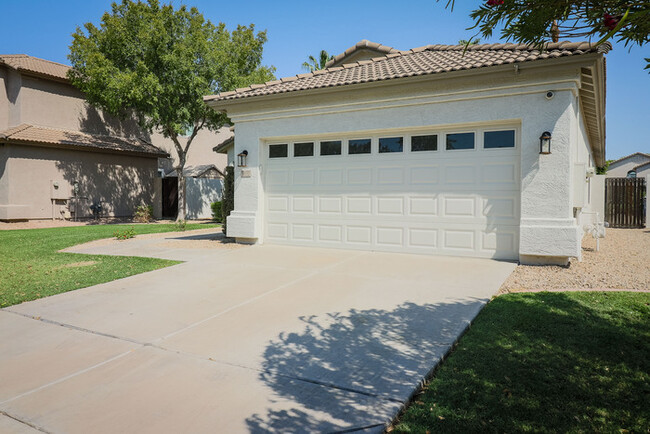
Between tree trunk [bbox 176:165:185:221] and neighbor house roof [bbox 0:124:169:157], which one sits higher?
neighbor house roof [bbox 0:124:169:157]

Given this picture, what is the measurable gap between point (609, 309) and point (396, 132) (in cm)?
542

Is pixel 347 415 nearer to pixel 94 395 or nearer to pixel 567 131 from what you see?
pixel 94 395

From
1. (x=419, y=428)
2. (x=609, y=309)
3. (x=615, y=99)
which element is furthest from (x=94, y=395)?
(x=615, y=99)

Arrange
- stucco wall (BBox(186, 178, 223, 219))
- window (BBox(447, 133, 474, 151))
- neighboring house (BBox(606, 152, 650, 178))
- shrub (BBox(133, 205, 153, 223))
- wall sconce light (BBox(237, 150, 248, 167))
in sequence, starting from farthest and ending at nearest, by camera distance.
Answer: neighboring house (BBox(606, 152, 650, 178)) < stucco wall (BBox(186, 178, 223, 219)) < shrub (BBox(133, 205, 153, 223)) < wall sconce light (BBox(237, 150, 248, 167)) < window (BBox(447, 133, 474, 151))

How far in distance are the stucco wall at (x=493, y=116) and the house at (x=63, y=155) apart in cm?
1356

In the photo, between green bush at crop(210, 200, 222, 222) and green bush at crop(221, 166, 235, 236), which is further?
green bush at crop(210, 200, 222, 222)

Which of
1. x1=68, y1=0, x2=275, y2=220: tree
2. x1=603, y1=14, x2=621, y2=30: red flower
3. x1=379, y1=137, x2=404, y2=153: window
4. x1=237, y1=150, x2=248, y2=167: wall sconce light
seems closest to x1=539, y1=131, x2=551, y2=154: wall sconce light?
x1=379, y1=137, x2=404, y2=153: window

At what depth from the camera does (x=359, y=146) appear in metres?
9.66

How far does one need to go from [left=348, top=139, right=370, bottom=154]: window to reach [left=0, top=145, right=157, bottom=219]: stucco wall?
16.0 m

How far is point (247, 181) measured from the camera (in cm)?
1072

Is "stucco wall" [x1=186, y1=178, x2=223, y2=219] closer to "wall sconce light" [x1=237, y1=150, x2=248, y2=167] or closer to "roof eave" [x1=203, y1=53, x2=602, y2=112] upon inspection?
"roof eave" [x1=203, y1=53, x2=602, y2=112]

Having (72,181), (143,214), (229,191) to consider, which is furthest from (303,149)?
(72,181)

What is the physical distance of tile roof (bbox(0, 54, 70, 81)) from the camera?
60.2 ft

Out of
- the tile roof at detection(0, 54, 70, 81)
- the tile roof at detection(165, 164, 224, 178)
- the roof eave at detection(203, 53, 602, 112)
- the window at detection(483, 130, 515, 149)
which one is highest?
the tile roof at detection(0, 54, 70, 81)
